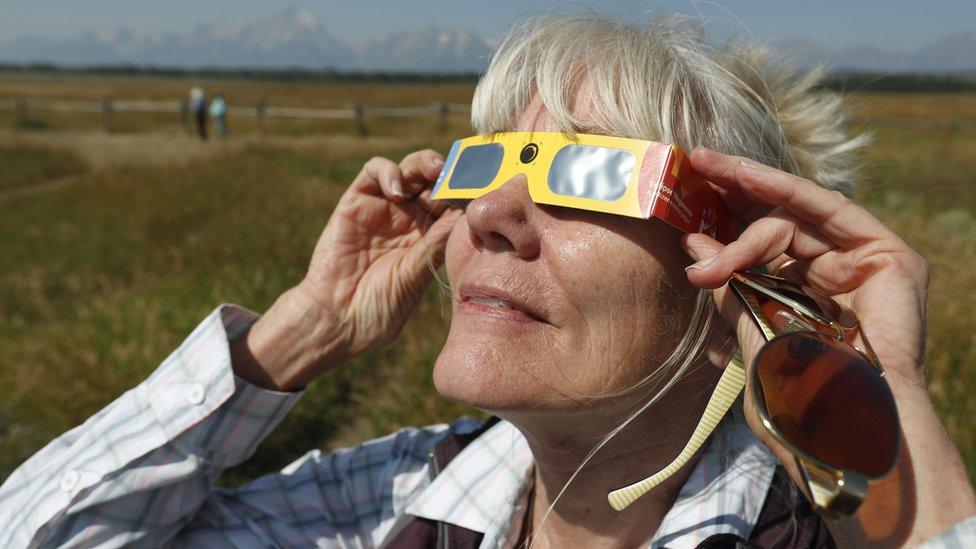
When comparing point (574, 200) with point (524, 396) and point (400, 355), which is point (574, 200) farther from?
point (400, 355)

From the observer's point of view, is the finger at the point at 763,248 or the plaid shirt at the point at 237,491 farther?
the plaid shirt at the point at 237,491

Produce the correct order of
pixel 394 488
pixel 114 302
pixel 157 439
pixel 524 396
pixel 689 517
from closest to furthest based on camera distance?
pixel 524 396 → pixel 689 517 → pixel 157 439 → pixel 394 488 → pixel 114 302

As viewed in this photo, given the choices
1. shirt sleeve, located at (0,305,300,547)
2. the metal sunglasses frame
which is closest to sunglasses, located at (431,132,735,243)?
the metal sunglasses frame

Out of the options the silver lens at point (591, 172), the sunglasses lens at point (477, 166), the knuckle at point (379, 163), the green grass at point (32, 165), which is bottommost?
the green grass at point (32, 165)

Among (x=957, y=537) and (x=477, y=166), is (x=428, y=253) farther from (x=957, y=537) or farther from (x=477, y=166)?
(x=957, y=537)

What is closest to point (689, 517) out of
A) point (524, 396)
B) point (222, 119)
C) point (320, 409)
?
point (524, 396)

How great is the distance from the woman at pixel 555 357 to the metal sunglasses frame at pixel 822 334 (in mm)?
39

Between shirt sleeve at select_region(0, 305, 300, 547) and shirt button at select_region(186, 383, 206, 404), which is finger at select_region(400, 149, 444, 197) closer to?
shirt sleeve at select_region(0, 305, 300, 547)

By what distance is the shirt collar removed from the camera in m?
Answer: 1.62

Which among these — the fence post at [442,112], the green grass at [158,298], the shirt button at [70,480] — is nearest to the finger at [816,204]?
the shirt button at [70,480]

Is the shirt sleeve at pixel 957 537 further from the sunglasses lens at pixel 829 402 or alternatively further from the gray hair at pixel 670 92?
the gray hair at pixel 670 92

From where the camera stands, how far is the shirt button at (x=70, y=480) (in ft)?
6.22

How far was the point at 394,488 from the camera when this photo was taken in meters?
2.15

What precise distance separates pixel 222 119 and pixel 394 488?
2382 cm
